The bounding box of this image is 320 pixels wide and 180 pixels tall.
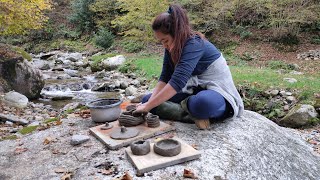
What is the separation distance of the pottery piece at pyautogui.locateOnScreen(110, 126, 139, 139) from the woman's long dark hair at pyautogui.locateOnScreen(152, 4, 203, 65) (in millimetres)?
851

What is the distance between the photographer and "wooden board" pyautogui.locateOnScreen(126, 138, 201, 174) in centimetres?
226

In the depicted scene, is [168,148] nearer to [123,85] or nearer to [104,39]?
[123,85]

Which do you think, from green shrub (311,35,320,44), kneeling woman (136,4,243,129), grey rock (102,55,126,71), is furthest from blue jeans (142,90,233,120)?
green shrub (311,35,320,44)

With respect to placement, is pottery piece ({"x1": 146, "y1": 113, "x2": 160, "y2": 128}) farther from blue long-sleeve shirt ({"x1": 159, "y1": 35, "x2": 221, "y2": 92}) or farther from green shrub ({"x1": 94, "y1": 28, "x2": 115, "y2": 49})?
green shrub ({"x1": 94, "y1": 28, "x2": 115, "y2": 49})

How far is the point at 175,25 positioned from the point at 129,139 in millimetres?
1087

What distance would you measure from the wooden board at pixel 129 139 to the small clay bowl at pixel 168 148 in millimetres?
304

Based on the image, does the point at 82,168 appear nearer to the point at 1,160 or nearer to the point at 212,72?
the point at 1,160

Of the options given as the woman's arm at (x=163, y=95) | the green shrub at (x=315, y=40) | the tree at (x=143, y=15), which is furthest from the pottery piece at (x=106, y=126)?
the green shrub at (x=315, y=40)

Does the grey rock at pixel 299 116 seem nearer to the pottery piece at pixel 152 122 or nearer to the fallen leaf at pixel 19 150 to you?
the pottery piece at pixel 152 122

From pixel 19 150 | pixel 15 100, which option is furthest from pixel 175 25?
pixel 15 100

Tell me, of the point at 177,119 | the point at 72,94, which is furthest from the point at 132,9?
the point at 177,119

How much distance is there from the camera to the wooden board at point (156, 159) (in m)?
2.26

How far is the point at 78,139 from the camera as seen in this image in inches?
116

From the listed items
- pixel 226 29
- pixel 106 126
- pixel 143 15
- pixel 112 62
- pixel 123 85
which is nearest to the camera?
pixel 106 126
